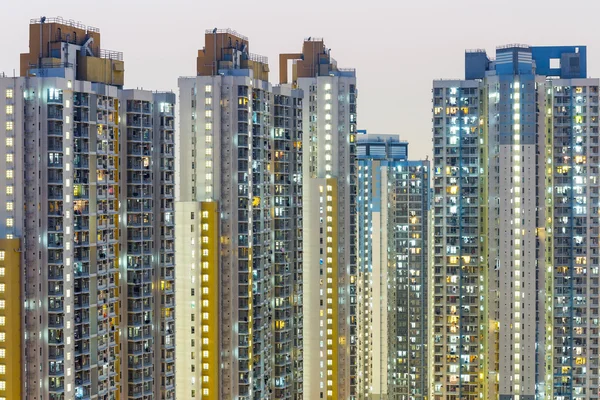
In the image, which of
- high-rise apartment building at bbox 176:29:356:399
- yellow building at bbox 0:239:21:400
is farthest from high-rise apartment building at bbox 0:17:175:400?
high-rise apartment building at bbox 176:29:356:399

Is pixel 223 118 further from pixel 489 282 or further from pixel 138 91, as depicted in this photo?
pixel 489 282

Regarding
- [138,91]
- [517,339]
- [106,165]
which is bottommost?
[517,339]

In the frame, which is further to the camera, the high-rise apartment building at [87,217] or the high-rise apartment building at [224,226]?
the high-rise apartment building at [224,226]

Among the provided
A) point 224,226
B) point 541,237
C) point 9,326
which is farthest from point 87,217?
point 541,237

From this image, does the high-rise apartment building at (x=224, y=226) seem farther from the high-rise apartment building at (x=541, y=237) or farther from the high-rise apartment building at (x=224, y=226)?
the high-rise apartment building at (x=541, y=237)

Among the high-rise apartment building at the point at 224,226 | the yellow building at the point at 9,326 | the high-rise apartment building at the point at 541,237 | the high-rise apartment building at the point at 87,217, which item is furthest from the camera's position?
the high-rise apartment building at the point at 541,237

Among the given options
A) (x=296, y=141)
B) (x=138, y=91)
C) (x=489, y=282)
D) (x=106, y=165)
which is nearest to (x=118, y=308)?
(x=106, y=165)

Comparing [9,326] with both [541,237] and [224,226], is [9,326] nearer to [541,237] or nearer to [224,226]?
[224,226]

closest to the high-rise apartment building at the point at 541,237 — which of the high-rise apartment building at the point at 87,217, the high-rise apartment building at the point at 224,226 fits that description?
the high-rise apartment building at the point at 224,226

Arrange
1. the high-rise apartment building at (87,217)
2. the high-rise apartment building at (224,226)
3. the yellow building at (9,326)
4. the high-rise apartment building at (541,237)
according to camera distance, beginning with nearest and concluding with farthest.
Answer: the yellow building at (9,326) < the high-rise apartment building at (87,217) < the high-rise apartment building at (224,226) < the high-rise apartment building at (541,237)
